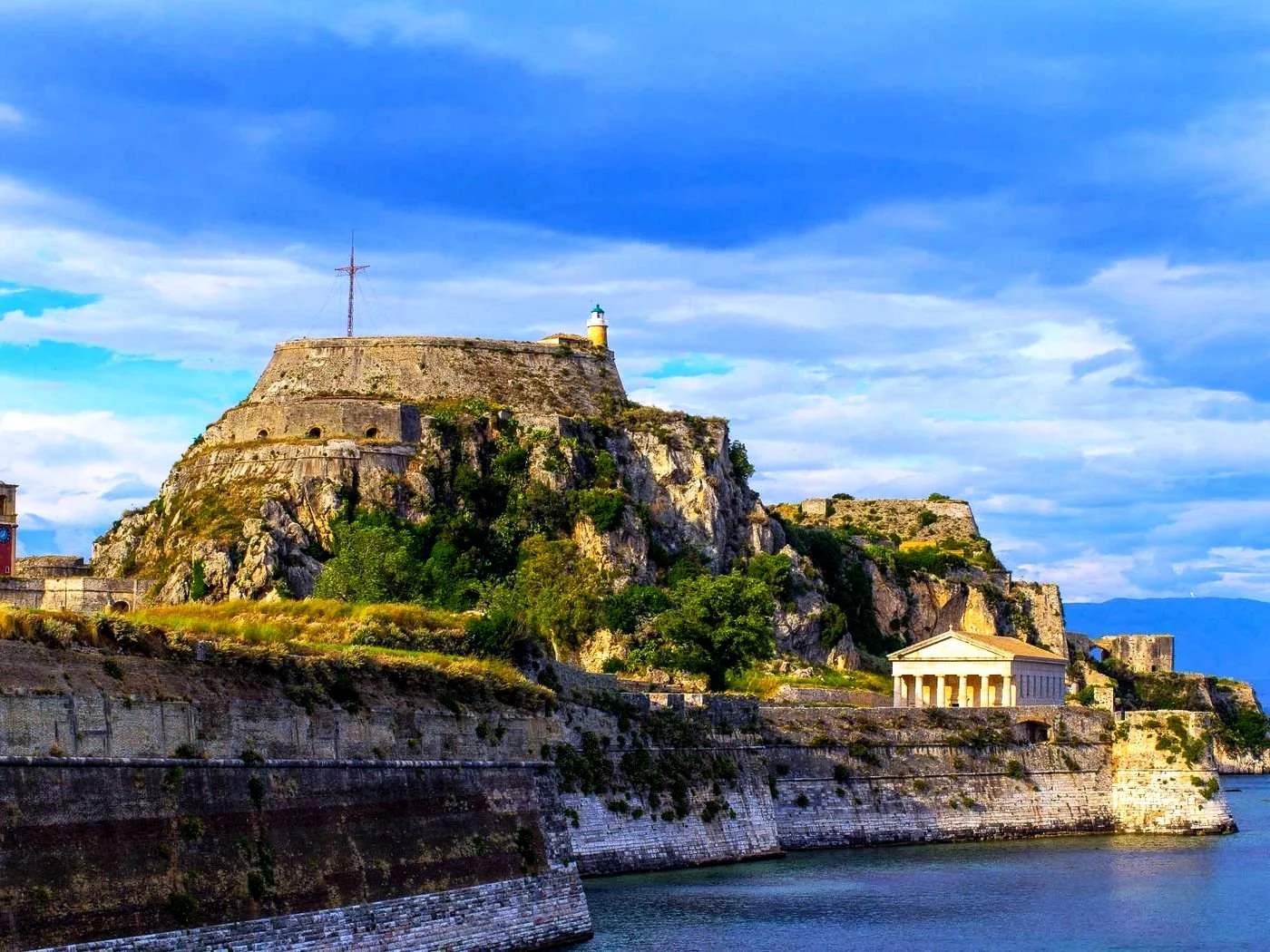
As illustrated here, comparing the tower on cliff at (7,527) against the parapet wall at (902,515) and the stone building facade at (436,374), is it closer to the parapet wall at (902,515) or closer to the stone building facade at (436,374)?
the stone building facade at (436,374)

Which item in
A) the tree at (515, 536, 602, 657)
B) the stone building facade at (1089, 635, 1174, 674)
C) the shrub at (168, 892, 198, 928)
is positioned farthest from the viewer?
the stone building facade at (1089, 635, 1174, 674)

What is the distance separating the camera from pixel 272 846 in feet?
109

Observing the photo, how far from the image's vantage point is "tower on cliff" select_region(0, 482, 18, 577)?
86.8m

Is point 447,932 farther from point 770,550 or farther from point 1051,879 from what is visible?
point 770,550

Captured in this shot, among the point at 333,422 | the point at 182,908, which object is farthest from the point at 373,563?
the point at 182,908

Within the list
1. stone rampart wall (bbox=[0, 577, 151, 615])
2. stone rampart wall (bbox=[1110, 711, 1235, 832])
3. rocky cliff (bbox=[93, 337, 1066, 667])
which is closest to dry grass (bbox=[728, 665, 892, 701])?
rocky cliff (bbox=[93, 337, 1066, 667])

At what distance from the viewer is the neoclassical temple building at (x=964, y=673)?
8925 cm

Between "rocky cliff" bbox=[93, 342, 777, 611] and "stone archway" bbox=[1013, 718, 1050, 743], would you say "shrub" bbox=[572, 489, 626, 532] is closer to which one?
"rocky cliff" bbox=[93, 342, 777, 611]

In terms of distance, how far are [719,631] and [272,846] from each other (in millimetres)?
46562

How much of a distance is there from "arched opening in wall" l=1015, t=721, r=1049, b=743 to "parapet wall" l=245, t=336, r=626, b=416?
1671 inches

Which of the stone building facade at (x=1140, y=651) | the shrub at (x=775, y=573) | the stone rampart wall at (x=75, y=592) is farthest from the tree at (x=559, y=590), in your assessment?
the stone building facade at (x=1140, y=651)

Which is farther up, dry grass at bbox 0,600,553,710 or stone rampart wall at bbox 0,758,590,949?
dry grass at bbox 0,600,553,710

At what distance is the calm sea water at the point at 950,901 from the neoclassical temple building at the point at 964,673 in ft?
71.5

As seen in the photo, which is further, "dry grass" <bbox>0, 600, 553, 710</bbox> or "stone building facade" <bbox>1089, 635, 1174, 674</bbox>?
"stone building facade" <bbox>1089, 635, 1174, 674</bbox>
